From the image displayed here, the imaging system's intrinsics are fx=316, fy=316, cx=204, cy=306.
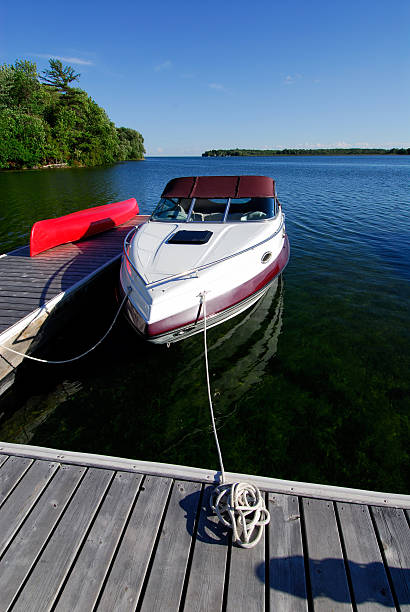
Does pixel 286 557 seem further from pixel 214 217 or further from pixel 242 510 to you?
pixel 214 217

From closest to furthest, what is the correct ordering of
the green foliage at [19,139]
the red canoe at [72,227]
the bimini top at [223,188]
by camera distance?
1. the bimini top at [223,188]
2. the red canoe at [72,227]
3. the green foliage at [19,139]

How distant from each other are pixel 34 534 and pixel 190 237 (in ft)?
17.2

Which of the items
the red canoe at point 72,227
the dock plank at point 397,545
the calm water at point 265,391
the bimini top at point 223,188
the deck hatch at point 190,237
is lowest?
the calm water at point 265,391

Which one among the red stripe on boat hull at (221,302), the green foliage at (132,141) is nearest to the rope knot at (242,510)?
the red stripe on boat hull at (221,302)

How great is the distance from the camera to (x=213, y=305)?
5.43m

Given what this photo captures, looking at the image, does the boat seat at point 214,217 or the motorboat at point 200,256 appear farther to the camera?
the boat seat at point 214,217

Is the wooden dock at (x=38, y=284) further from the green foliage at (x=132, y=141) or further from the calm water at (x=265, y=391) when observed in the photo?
the green foliage at (x=132, y=141)

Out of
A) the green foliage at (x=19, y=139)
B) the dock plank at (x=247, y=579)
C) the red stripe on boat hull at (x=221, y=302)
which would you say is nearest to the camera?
the dock plank at (x=247, y=579)

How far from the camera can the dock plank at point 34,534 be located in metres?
2.12

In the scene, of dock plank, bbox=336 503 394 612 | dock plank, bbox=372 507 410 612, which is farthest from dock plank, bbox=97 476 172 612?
dock plank, bbox=372 507 410 612

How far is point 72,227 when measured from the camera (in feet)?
33.6

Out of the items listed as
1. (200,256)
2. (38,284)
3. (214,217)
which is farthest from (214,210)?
(38,284)

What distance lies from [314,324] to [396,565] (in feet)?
17.2

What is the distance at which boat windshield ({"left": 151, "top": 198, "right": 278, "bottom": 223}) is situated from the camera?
748cm
